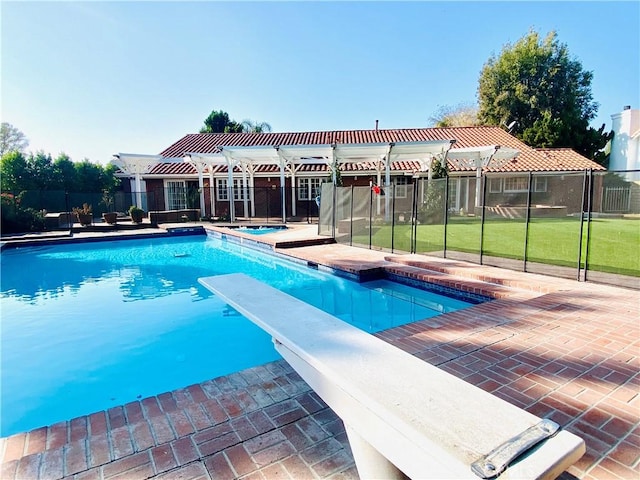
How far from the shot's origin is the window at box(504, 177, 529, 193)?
18547 millimetres

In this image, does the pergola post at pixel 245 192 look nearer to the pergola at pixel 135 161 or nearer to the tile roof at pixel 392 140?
the tile roof at pixel 392 140

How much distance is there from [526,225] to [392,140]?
55.8 feet

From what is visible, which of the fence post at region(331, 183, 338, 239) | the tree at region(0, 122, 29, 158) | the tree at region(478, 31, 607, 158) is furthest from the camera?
the tree at region(0, 122, 29, 158)

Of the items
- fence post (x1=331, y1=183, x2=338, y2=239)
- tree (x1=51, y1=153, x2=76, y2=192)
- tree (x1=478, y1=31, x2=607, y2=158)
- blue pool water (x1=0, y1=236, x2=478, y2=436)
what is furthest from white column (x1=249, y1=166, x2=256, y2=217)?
tree (x1=478, y1=31, x2=607, y2=158)

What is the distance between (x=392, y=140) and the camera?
22.4 metres

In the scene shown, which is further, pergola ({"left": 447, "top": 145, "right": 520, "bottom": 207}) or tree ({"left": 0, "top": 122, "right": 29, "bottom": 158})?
tree ({"left": 0, "top": 122, "right": 29, "bottom": 158})

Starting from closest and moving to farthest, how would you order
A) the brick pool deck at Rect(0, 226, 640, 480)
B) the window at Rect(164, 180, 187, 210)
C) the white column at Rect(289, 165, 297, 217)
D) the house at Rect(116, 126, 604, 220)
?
the brick pool deck at Rect(0, 226, 640, 480) → the house at Rect(116, 126, 604, 220) → the white column at Rect(289, 165, 297, 217) → the window at Rect(164, 180, 187, 210)

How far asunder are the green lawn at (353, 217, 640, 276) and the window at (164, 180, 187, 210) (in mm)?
13902

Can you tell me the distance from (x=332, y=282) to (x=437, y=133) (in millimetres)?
19520

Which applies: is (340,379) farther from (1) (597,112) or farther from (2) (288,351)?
(1) (597,112)

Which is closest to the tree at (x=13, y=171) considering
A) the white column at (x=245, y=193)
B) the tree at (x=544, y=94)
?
the white column at (x=245, y=193)

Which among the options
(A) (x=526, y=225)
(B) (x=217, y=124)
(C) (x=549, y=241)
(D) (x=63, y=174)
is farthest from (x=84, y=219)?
(B) (x=217, y=124)

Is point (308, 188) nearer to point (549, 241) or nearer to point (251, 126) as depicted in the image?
point (549, 241)

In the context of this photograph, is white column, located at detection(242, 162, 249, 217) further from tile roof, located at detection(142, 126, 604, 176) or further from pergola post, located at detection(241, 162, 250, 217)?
tile roof, located at detection(142, 126, 604, 176)
